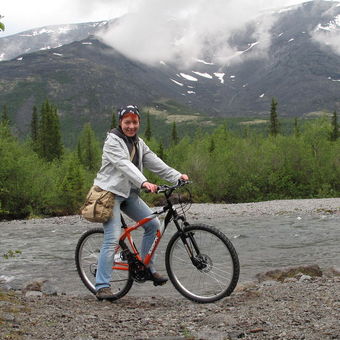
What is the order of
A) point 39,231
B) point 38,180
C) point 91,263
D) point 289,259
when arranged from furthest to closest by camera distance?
1. point 38,180
2. point 39,231
3. point 289,259
4. point 91,263

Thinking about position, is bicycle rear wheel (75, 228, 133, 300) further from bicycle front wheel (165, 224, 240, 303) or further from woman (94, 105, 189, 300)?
bicycle front wheel (165, 224, 240, 303)

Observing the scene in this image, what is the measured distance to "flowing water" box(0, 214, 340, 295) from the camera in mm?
12172

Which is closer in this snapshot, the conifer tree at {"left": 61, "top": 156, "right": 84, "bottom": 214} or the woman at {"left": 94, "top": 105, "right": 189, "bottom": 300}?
the woman at {"left": 94, "top": 105, "right": 189, "bottom": 300}

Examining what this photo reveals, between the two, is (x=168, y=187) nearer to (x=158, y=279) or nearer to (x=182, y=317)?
(x=158, y=279)

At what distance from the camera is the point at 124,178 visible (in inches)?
283

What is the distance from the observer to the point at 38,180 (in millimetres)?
34031

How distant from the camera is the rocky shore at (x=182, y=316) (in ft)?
17.2

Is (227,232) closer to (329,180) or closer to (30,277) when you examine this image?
(30,277)

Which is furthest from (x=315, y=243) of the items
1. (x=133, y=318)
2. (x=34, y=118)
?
(x=34, y=118)

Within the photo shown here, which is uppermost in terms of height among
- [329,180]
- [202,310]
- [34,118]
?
[34,118]

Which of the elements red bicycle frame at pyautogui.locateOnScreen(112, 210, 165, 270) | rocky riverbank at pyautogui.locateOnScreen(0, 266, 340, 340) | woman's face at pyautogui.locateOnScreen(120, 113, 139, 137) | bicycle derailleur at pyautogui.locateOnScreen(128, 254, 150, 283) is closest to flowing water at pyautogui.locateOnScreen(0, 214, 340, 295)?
red bicycle frame at pyautogui.locateOnScreen(112, 210, 165, 270)

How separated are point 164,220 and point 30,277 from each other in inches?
243

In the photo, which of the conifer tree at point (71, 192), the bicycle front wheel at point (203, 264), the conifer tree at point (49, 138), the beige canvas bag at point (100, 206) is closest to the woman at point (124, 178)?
the beige canvas bag at point (100, 206)

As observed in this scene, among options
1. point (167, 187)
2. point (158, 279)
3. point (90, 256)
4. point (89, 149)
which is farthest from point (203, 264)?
point (89, 149)
